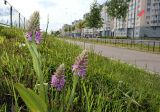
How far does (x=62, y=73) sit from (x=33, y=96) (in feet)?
0.69

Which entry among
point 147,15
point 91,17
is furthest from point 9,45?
point 147,15

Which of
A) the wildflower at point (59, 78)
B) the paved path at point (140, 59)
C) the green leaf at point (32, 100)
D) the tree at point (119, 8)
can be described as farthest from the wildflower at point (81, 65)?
the tree at point (119, 8)

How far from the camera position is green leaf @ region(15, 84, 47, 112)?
6.38ft

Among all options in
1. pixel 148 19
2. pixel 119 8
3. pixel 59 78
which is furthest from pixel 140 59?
pixel 148 19

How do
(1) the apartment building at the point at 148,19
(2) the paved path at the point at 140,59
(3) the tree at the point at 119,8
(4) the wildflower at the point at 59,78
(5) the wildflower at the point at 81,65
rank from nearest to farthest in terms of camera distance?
(5) the wildflower at the point at 81,65 → (4) the wildflower at the point at 59,78 → (2) the paved path at the point at 140,59 → (3) the tree at the point at 119,8 → (1) the apartment building at the point at 148,19

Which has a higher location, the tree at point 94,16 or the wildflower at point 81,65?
the tree at point 94,16

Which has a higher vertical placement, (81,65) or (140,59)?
(81,65)

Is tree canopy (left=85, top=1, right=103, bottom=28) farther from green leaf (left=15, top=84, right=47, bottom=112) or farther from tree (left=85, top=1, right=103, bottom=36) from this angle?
green leaf (left=15, top=84, right=47, bottom=112)

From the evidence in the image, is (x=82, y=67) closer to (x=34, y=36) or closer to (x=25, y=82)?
(x=34, y=36)

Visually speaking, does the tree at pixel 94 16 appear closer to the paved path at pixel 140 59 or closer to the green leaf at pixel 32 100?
the paved path at pixel 140 59

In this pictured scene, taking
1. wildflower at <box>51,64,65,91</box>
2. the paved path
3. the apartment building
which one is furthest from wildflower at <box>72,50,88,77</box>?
the apartment building

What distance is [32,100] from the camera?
6.63 feet

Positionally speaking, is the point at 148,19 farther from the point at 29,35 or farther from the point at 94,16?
the point at 29,35

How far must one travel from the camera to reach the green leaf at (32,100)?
76.6 inches
